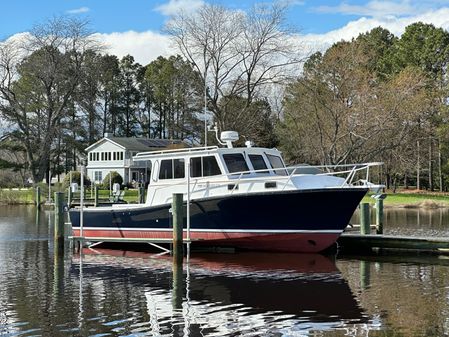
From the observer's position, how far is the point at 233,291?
51.6 ft

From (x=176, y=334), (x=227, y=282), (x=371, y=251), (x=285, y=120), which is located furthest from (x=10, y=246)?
(x=285, y=120)

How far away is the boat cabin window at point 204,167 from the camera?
22172 millimetres

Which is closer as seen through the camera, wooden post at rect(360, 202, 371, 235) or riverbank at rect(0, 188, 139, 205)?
wooden post at rect(360, 202, 371, 235)

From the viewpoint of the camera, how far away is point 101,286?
1661 cm

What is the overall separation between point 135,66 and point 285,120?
95.5 ft

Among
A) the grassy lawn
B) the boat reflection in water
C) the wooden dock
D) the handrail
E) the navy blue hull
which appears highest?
the handrail

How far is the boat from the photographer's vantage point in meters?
20.8

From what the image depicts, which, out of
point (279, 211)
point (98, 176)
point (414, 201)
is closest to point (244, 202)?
point (279, 211)

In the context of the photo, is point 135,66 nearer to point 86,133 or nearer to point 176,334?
point 86,133

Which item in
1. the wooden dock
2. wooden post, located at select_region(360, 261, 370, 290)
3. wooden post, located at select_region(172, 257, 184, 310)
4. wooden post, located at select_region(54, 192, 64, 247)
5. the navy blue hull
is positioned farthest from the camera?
wooden post, located at select_region(54, 192, 64, 247)

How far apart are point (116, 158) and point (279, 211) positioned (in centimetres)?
5631

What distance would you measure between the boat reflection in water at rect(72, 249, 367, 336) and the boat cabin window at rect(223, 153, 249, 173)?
2.90 meters

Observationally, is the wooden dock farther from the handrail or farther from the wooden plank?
the handrail

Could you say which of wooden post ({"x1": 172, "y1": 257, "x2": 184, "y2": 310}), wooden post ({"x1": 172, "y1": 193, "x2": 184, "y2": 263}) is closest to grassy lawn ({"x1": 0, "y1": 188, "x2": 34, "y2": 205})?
wooden post ({"x1": 172, "y1": 193, "x2": 184, "y2": 263})
